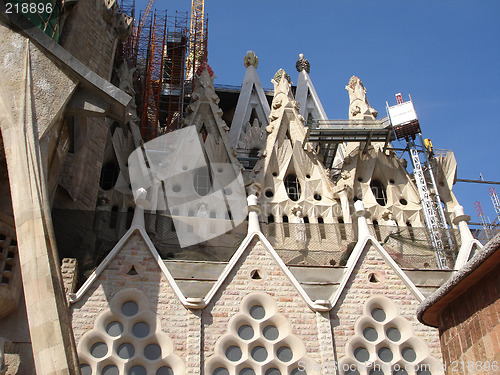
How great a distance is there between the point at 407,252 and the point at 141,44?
1810cm

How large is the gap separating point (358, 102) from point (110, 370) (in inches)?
580

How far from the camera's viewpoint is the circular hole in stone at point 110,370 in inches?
369

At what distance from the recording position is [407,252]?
13469 mm

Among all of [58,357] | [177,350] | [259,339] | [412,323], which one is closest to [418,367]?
[412,323]

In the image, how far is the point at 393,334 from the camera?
33.6ft

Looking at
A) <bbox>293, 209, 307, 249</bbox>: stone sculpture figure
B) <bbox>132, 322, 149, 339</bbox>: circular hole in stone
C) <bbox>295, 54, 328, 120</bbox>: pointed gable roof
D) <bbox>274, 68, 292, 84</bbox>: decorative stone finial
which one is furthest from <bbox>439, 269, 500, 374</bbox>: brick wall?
<bbox>295, 54, 328, 120</bbox>: pointed gable roof

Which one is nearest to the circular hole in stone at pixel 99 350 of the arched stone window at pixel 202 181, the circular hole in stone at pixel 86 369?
the circular hole in stone at pixel 86 369

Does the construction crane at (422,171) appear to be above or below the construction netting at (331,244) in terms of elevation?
above

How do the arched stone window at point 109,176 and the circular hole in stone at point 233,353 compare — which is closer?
the circular hole in stone at point 233,353

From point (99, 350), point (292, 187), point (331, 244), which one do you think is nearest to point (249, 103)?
point (292, 187)

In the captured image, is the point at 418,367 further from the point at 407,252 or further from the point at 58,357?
the point at 58,357

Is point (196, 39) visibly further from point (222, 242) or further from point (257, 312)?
point (257, 312)

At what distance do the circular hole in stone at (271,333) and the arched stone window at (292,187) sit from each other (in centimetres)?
843

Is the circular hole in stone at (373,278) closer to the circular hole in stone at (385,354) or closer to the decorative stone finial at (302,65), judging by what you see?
the circular hole in stone at (385,354)
